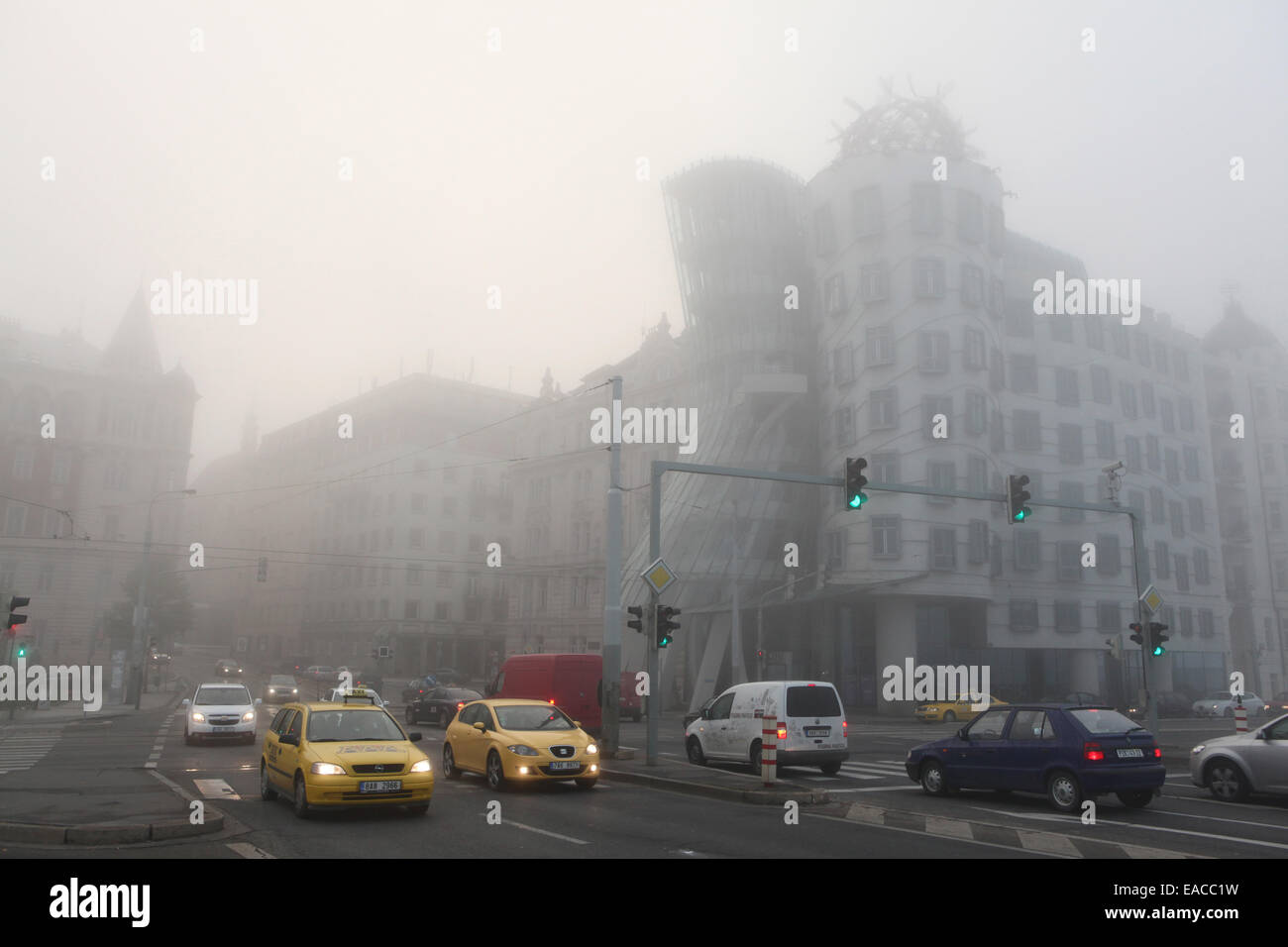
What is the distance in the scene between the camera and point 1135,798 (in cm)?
1445

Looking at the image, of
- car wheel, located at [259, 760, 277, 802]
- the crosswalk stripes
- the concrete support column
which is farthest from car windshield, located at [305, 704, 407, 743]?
the concrete support column

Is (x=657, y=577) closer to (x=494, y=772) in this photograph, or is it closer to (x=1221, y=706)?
(x=494, y=772)

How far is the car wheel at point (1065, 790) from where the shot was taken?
13.7 meters

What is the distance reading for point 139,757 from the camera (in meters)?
20.7

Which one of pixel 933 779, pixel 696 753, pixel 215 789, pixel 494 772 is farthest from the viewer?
pixel 696 753

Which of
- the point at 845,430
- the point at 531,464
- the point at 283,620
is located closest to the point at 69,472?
the point at 283,620

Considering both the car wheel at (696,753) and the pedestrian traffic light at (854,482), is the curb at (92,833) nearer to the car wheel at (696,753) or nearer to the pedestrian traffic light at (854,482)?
the car wheel at (696,753)

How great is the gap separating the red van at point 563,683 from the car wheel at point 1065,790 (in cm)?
1526

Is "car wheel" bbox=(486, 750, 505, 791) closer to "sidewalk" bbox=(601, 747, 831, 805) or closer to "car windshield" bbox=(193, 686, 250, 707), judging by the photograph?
"sidewalk" bbox=(601, 747, 831, 805)

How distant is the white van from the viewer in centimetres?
1848

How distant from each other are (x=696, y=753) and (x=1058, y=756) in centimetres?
884

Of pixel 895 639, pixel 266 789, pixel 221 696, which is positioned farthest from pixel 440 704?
pixel 895 639
